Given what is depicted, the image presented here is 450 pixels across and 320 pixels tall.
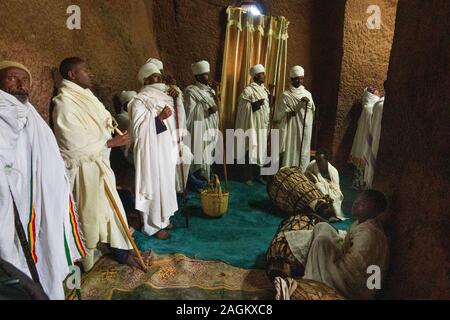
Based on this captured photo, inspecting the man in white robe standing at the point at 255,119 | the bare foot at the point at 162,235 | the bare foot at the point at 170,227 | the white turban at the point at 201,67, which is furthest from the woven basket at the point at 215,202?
the white turban at the point at 201,67

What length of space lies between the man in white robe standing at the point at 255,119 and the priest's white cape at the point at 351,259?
342 centimetres

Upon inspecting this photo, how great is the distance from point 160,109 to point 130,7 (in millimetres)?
2519

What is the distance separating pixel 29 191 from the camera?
2580 millimetres

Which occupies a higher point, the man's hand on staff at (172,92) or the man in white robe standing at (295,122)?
the man's hand on staff at (172,92)

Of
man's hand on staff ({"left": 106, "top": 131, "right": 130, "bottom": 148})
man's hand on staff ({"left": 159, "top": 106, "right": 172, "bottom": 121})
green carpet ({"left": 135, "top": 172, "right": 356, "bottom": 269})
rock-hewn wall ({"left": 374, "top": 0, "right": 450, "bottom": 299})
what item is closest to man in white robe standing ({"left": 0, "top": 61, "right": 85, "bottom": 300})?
man's hand on staff ({"left": 106, "top": 131, "right": 130, "bottom": 148})

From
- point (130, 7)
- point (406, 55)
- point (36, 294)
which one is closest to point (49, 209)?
point (36, 294)

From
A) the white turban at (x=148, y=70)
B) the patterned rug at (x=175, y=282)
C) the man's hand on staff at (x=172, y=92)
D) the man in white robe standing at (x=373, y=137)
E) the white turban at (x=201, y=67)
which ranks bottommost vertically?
the patterned rug at (x=175, y=282)

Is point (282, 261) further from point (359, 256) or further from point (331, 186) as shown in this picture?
point (331, 186)

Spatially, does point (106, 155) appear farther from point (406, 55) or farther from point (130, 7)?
point (130, 7)

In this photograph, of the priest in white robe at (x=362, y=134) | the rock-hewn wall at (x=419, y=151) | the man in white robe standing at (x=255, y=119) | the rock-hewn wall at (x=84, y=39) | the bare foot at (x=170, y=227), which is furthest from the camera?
the priest in white robe at (x=362, y=134)

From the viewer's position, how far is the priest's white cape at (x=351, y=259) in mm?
2736

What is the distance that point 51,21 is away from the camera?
3330mm

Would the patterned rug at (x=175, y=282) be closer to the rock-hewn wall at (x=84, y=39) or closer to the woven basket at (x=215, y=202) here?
the woven basket at (x=215, y=202)

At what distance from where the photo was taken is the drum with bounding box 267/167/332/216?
15.5 feet
